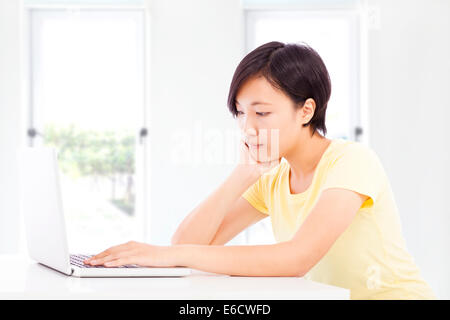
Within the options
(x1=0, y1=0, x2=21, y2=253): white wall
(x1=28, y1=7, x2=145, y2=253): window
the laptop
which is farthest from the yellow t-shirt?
(x1=0, y1=0, x2=21, y2=253): white wall

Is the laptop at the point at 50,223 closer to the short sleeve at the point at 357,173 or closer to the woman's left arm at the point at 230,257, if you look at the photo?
the woman's left arm at the point at 230,257

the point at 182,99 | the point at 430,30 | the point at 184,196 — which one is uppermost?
the point at 430,30

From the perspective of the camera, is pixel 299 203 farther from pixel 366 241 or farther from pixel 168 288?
pixel 168 288

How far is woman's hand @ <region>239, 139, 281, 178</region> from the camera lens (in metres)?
1.46

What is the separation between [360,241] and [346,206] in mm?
143

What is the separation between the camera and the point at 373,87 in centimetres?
348

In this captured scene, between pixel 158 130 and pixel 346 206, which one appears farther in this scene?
pixel 158 130

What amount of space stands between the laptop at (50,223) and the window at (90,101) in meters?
2.39

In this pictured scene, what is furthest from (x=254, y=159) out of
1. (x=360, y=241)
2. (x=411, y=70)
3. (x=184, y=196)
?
(x=411, y=70)

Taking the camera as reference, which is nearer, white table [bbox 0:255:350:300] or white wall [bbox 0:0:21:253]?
white table [bbox 0:255:350:300]

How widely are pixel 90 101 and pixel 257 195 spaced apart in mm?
2260

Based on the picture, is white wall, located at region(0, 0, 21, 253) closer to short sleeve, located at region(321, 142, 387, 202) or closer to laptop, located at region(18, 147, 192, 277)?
laptop, located at region(18, 147, 192, 277)

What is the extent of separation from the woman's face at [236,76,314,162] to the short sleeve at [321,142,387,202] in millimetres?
→ 127

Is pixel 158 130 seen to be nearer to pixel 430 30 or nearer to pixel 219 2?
pixel 219 2
